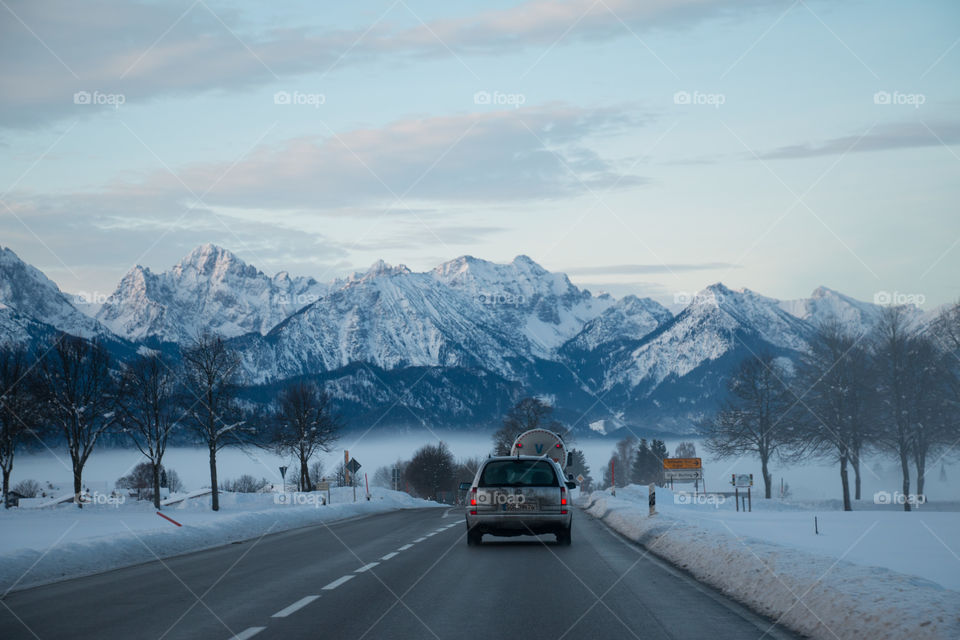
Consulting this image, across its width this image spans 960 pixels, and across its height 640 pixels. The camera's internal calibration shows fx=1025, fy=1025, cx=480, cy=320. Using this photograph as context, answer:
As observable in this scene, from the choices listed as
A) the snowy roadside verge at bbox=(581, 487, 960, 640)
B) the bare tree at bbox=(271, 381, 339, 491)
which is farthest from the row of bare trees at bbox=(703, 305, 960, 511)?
the snowy roadside verge at bbox=(581, 487, 960, 640)

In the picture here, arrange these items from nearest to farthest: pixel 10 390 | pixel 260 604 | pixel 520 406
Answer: pixel 260 604 < pixel 10 390 < pixel 520 406

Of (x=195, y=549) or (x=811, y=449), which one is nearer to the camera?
(x=195, y=549)

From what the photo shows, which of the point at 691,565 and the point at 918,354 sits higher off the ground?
the point at 918,354

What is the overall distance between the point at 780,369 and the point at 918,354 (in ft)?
61.6

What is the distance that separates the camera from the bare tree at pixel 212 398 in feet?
203

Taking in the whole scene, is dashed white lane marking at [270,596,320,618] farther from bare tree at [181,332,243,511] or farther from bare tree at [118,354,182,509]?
bare tree at [181,332,243,511]

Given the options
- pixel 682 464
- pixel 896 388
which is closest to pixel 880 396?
pixel 896 388

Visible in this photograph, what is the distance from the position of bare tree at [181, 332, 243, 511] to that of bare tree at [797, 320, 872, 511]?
1315 inches

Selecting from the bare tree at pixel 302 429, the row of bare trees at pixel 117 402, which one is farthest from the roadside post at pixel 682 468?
the bare tree at pixel 302 429

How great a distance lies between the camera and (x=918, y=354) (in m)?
52.8

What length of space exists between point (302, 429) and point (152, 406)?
53.5 feet

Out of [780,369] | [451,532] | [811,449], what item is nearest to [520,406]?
[780,369]

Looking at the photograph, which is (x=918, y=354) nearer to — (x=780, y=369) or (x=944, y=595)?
(x=780, y=369)

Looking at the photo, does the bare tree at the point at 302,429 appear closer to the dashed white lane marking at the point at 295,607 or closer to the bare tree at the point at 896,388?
the bare tree at the point at 896,388
